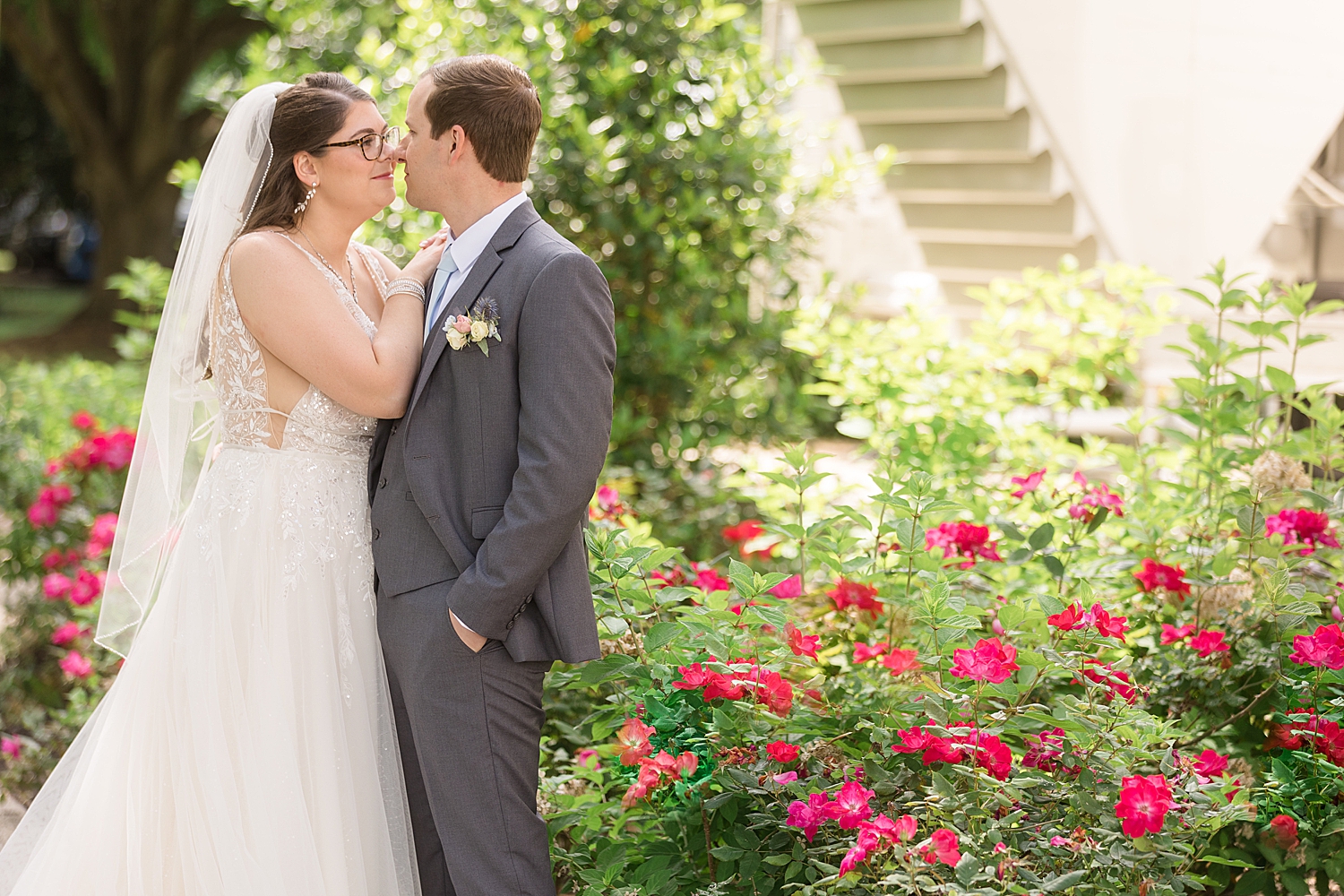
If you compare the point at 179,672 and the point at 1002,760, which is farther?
the point at 179,672

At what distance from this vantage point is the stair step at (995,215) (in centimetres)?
598

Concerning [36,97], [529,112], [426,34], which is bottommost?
[529,112]

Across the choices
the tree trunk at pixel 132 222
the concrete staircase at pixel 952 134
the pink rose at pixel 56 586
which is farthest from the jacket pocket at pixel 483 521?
the tree trunk at pixel 132 222

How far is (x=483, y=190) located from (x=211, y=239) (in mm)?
649

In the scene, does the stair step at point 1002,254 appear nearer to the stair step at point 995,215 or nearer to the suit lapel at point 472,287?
the stair step at point 995,215

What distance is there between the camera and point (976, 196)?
249 inches

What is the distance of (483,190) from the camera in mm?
2416

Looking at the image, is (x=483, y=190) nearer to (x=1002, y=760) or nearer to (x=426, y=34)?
(x=1002, y=760)

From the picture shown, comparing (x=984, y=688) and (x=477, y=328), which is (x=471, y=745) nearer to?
(x=477, y=328)

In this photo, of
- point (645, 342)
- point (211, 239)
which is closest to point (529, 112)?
point (211, 239)

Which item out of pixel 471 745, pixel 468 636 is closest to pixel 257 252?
pixel 468 636

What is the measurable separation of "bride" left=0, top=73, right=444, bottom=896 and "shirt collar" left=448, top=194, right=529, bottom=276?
16 centimetres

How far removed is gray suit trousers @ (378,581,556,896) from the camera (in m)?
2.30

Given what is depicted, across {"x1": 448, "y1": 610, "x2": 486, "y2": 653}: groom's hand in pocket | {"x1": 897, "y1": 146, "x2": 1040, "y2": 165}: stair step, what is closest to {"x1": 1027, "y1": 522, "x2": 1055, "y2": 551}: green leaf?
{"x1": 448, "y1": 610, "x2": 486, "y2": 653}: groom's hand in pocket
